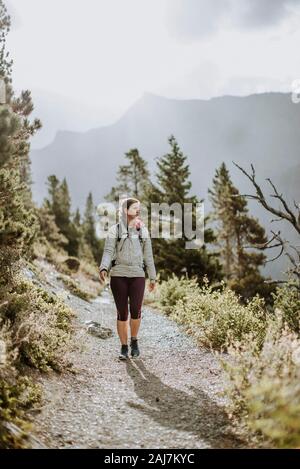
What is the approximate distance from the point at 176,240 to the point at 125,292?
53.9ft

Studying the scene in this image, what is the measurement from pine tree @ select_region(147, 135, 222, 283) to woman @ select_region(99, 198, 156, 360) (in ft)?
46.8

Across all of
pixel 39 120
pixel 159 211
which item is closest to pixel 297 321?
pixel 39 120

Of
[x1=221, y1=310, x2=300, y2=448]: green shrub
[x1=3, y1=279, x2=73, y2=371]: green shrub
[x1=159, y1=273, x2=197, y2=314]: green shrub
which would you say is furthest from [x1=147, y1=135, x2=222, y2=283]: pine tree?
[x1=221, y1=310, x2=300, y2=448]: green shrub

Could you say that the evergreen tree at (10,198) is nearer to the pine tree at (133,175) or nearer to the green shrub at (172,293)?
the green shrub at (172,293)

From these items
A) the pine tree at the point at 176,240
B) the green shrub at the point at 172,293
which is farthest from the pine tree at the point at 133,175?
the green shrub at the point at 172,293

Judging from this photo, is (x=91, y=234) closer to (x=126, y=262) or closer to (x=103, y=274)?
(x=126, y=262)

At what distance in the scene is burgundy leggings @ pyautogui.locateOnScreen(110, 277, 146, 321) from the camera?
297 inches

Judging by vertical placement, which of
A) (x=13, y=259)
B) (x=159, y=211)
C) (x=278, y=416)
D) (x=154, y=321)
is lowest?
(x=154, y=321)

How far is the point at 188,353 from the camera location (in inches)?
340

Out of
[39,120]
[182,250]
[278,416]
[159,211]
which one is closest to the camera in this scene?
[278,416]

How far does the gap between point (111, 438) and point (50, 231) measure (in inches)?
1279

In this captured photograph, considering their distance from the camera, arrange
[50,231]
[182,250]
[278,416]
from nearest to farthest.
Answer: [278,416] < [182,250] < [50,231]

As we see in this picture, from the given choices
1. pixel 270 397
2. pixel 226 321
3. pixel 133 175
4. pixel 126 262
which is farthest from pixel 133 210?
pixel 133 175
